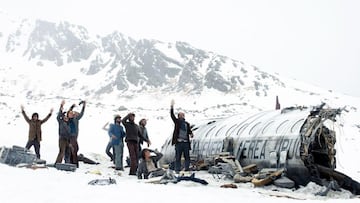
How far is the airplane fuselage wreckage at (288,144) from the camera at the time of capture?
10516 mm

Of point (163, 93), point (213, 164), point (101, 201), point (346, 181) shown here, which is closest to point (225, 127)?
point (213, 164)

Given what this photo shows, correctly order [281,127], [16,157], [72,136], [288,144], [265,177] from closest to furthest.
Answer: [265,177] → [288,144] → [16,157] → [281,127] → [72,136]

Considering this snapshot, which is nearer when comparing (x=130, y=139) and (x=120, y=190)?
(x=120, y=190)

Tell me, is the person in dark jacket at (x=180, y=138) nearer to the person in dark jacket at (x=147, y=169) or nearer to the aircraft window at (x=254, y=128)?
the person in dark jacket at (x=147, y=169)

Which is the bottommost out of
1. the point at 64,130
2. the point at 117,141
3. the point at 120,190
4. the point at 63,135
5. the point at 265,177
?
the point at 265,177

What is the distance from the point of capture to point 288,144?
1091 cm

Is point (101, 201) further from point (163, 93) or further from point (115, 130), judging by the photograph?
point (163, 93)

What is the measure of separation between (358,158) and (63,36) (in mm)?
83728

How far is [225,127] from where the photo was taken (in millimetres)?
14156

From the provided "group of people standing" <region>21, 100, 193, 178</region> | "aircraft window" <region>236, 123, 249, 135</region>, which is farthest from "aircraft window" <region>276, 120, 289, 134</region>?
"group of people standing" <region>21, 100, 193, 178</region>

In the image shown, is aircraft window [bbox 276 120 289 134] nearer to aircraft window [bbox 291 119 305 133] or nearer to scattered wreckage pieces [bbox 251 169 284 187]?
aircraft window [bbox 291 119 305 133]

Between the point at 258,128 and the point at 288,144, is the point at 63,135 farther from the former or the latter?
the point at 288,144

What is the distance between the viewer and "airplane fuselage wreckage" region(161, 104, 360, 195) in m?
10.5

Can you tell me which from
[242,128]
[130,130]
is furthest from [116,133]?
[242,128]
